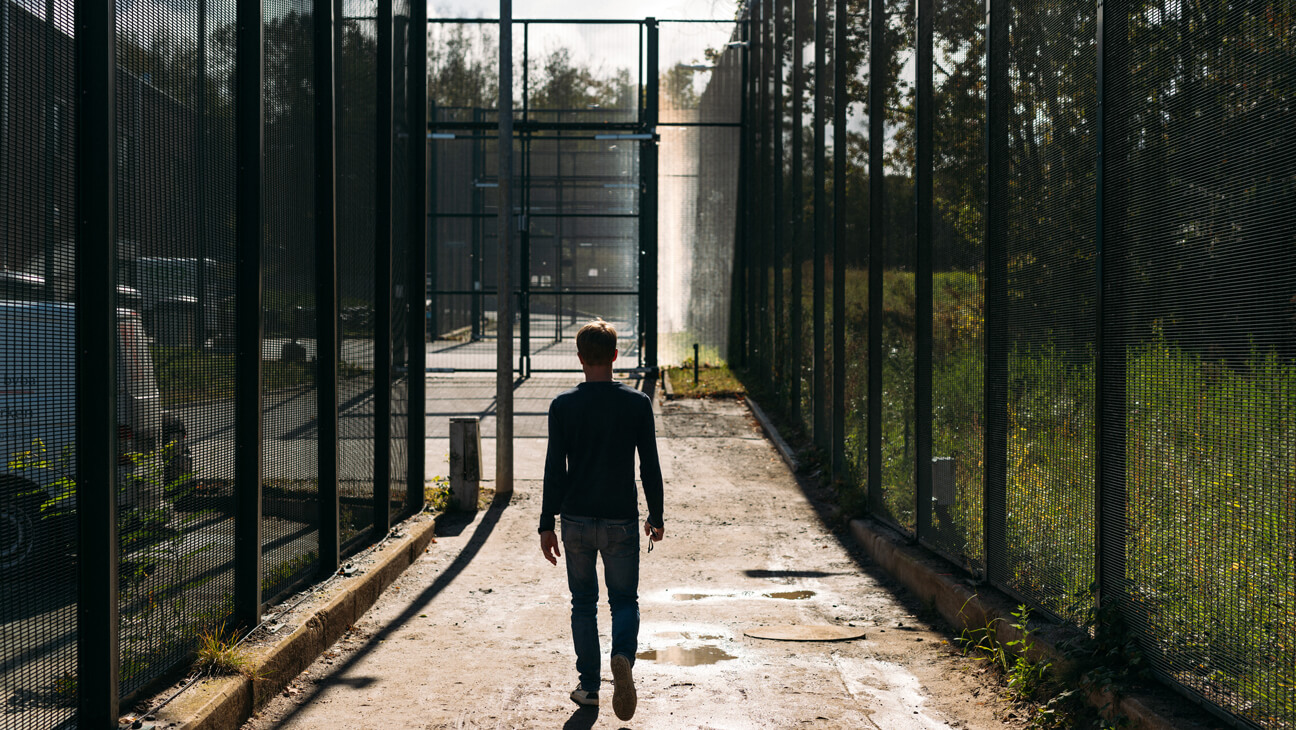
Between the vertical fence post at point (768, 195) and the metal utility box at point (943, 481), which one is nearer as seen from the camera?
the metal utility box at point (943, 481)

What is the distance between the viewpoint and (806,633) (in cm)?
649

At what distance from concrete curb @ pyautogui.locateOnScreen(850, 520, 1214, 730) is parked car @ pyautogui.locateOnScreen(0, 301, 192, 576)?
12.3 ft

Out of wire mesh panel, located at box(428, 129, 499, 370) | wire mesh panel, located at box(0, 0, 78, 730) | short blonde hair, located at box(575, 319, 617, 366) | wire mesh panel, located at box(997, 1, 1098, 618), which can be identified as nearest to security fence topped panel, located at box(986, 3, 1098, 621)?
wire mesh panel, located at box(997, 1, 1098, 618)

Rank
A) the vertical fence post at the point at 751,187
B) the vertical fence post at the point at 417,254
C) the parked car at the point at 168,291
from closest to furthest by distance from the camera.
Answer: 1. the parked car at the point at 168,291
2. the vertical fence post at the point at 417,254
3. the vertical fence post at the point at 751,187

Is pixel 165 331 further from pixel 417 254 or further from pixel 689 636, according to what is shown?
pixel 417 254

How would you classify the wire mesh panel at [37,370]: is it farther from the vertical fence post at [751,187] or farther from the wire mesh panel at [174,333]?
the vertical fence post at [751,187]

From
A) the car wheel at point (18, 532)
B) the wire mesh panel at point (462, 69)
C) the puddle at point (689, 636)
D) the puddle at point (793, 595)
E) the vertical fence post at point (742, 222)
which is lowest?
the puddle at point (793, 595)

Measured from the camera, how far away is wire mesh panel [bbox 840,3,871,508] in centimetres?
952

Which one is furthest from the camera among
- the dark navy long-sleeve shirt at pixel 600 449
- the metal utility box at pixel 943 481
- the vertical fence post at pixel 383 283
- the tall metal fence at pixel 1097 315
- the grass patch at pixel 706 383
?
the grass patch at pixel 706 383

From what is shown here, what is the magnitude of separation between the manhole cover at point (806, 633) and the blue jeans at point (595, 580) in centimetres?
160

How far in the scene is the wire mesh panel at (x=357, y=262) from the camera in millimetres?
7316

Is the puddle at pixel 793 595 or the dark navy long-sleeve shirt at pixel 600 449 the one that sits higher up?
the dark navy long-sleeve shirt at pixel 600 449

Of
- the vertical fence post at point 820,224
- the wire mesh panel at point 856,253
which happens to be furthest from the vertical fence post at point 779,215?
the wire mesh panel at point 856,253

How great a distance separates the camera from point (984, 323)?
645 cm
